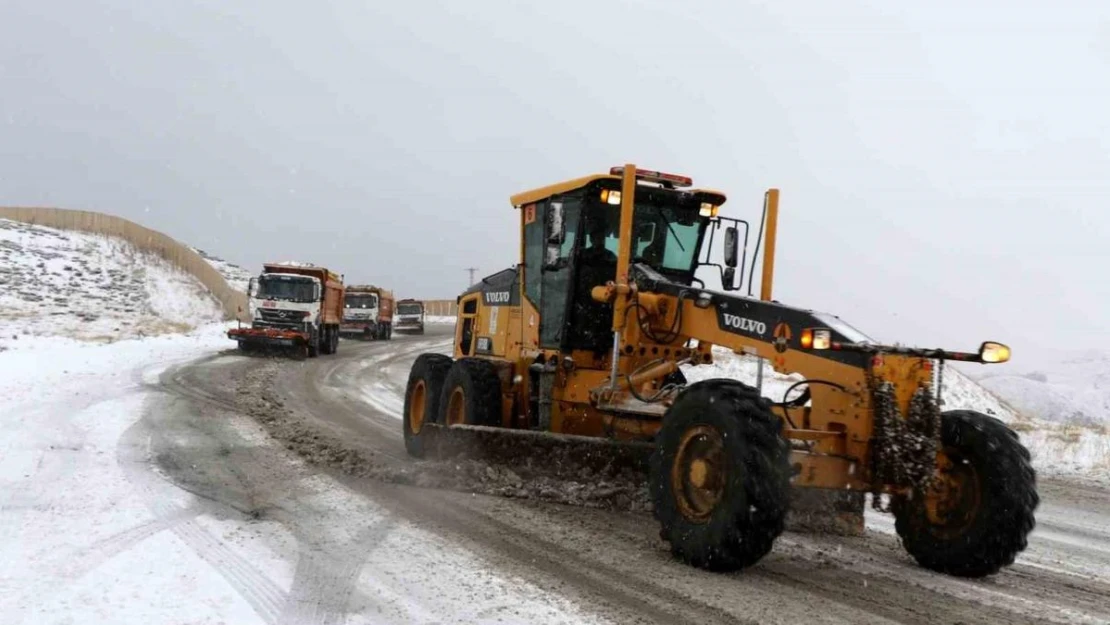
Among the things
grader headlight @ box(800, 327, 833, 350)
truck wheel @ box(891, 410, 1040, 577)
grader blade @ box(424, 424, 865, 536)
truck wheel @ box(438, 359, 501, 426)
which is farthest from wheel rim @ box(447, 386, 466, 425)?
truck wheel @ box(891, 410, 1040, 577)

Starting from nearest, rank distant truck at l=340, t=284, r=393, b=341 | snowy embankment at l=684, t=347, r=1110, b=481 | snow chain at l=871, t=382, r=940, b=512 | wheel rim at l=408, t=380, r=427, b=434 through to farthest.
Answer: snow chain at l=871, t=382, r=940, b=512, wheel rim at l=408, t=380, r=427, b=434, snowy embankment at l=684, t=347, r=1110, b=481, distant truck at l=340, t=284, r=393, b=341

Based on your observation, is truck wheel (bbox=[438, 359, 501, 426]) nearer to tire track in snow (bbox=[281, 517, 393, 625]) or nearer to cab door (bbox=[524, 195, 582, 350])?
cab door (bbox=[524, 195, 582, 350])

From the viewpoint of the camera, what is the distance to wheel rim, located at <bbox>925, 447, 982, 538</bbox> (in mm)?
5414

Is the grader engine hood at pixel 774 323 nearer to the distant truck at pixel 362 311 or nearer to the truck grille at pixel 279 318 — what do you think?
the truck grille at pixel 279 318

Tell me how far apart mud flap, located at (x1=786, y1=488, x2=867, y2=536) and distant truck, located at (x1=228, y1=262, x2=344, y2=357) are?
20494mm

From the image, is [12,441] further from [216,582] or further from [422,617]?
[422,617]

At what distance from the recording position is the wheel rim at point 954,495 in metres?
5.41

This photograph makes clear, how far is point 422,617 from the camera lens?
13.7 ft

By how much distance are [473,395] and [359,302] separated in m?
33.1

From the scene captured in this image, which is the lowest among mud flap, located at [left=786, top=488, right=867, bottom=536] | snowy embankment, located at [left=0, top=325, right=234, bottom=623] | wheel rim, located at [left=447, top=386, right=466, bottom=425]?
snowy embankment, located at [left=0, top=325, right=234, bottom=623]

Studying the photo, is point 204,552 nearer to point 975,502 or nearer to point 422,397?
point 975,502

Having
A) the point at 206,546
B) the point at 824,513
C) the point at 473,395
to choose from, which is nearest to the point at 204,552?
the point at 206,546

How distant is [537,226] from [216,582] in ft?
17.0

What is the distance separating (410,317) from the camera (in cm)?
4884
